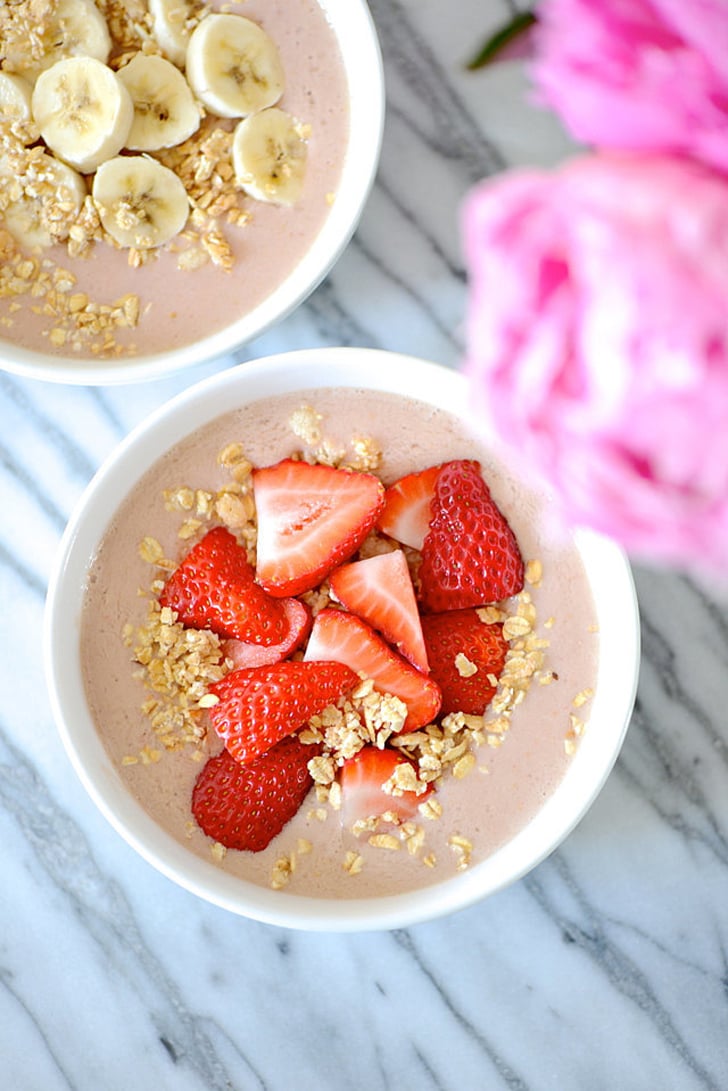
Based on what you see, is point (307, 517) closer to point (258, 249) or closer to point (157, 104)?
point (258, 249)

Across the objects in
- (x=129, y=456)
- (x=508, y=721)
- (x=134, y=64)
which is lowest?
(x=508, y=721)

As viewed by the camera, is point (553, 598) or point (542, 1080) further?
point (542, 1080)

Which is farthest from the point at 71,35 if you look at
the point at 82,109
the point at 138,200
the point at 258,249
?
the point at 258,249

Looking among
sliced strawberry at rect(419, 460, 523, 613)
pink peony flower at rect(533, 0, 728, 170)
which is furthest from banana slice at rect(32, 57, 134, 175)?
pink peony flower at rect(533, 0, 728, 170)

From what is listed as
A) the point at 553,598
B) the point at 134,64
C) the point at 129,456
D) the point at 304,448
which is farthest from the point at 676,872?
the point at 134,64

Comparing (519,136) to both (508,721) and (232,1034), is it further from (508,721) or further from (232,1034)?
(232,1034)

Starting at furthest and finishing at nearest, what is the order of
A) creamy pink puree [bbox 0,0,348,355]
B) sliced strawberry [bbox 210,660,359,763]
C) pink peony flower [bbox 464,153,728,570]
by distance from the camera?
creamy pink puree [bbox 0,0,348,355] < sliced strawberry [bbox 210,660,359,763] < pink peony flower [bbox 464,153,728,570]

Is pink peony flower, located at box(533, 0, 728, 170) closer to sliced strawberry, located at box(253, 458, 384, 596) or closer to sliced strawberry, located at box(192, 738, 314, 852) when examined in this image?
sliced strawberry, located at box(253, 458, 384, 596)
